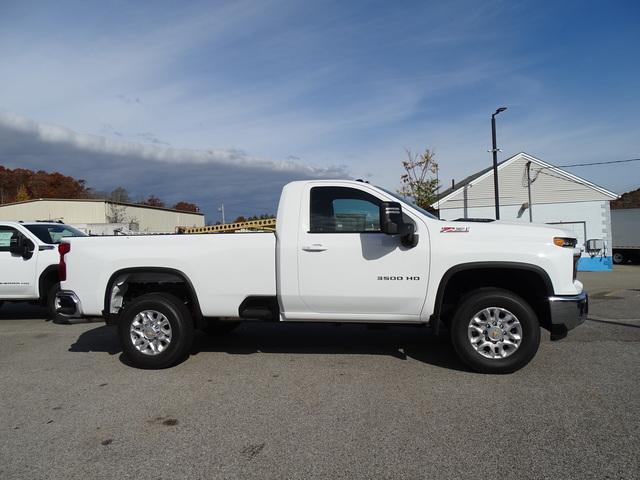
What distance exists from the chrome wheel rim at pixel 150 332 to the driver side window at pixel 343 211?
1988mm

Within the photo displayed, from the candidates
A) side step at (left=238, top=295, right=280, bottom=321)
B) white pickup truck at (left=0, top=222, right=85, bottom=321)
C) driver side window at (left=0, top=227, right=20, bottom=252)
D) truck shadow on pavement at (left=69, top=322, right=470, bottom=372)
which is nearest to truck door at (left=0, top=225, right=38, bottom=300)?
white pickup truck at (left=0, top=222, right=85, bottom=321)

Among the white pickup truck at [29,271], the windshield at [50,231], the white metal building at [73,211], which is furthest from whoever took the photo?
the white metal building at [73,211]

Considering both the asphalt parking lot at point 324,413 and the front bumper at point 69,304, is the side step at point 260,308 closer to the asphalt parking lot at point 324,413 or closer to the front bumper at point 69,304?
the asphalt parking lot at point 324,413

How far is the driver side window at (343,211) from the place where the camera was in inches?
207

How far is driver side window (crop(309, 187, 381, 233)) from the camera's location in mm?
5246

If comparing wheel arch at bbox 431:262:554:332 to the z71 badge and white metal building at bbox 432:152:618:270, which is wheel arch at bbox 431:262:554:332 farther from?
white metal building at bbox 432:152:618:270

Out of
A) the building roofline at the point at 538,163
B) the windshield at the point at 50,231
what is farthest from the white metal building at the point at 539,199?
the windshield at the point at 50,231

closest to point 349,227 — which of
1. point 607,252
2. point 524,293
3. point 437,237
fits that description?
point 437,237

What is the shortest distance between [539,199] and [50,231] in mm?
25877

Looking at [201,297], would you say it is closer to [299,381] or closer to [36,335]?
[299,381]

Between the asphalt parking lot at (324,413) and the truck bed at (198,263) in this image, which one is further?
the truck bed at (198,263)

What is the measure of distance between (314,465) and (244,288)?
8.17ft

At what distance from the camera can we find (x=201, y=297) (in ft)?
17.7

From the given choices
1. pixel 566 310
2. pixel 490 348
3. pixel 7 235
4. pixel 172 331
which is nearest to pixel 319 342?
pixel 172 331
